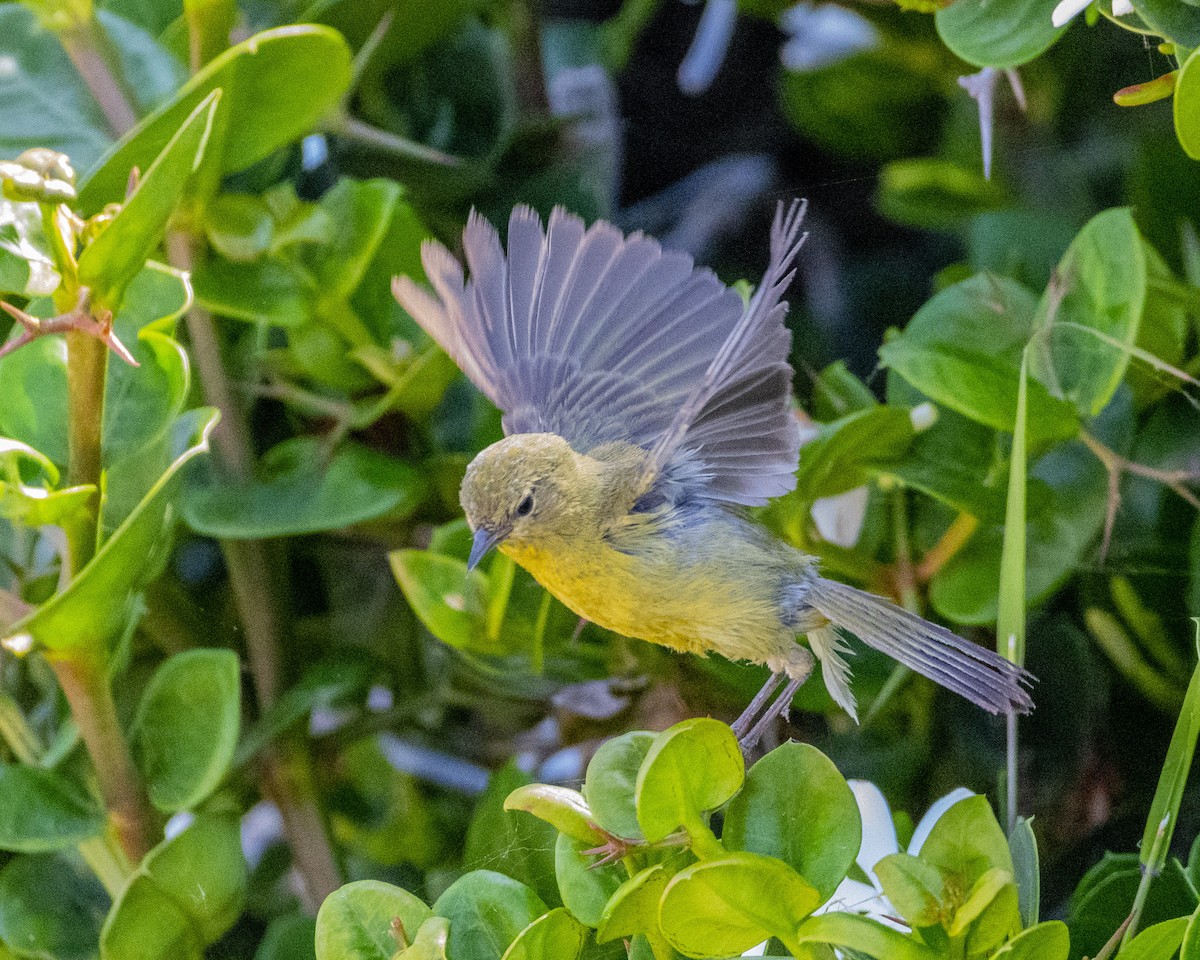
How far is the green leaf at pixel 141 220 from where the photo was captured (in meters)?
0.56

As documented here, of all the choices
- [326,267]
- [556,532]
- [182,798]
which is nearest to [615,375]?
[556,532]

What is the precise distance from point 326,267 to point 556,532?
26 centimetres

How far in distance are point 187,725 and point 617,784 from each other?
1.10 ft


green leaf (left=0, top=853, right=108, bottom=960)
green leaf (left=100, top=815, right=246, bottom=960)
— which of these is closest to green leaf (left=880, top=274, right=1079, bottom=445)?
green leaf (left=100, top=815, right=246, bottom=960)

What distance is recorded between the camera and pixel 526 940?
1.77ft

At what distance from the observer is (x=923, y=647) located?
2.08 ft

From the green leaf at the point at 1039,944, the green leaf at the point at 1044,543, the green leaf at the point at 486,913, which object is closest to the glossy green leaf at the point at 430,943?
the green leaf at the point at 486,913

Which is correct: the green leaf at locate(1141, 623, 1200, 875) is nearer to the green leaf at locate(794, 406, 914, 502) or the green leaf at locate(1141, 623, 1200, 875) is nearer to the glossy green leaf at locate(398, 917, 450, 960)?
the green leaf at locate(794, 406, 914, 502)

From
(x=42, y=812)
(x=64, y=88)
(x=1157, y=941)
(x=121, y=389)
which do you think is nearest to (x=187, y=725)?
(x=42, y=812)

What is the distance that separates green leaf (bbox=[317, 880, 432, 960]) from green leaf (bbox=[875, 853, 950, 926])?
0.22m

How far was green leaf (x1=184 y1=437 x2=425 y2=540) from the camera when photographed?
771 mm

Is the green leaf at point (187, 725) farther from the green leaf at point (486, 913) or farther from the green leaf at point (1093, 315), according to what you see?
the green leaf at point (1093, 315)

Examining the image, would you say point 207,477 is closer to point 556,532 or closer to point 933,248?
point 556,532

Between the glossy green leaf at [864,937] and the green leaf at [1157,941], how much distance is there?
92 mm
